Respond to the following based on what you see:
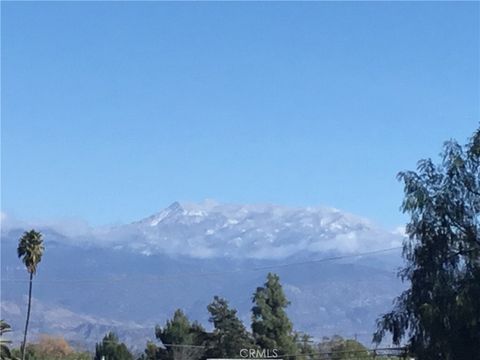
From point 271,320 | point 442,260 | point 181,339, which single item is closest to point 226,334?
point 271,320

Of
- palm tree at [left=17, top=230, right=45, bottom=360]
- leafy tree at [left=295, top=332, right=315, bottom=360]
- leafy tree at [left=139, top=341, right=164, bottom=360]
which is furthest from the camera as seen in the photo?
leafy tree at [left=139, top=341, right=164, bottom=360]

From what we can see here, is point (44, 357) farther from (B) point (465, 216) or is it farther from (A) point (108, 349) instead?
(B) point (465, 216)

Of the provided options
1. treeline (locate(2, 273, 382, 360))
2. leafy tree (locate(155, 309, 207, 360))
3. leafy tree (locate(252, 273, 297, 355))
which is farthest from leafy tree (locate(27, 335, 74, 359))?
leafy tree (locate(252, 273, 297, 355))

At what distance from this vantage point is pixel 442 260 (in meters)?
43.9

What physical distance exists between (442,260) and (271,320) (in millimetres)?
83902

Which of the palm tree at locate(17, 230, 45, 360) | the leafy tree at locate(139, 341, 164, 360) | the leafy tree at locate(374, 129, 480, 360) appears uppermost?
the palm tree at locate(17, 230, 45, 360)

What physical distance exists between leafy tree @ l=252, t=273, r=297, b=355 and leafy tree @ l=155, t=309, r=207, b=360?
8815 millimetres

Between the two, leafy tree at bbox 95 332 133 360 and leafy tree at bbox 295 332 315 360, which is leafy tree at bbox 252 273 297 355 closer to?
leafy tree at bbox 295 332 315 360

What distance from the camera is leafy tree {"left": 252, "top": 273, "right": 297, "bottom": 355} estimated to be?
126188mm

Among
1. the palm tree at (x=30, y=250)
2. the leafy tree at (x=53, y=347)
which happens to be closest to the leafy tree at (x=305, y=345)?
the leafy tree at (x=53, y=347)

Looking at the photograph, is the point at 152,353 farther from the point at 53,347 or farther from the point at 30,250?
the point at 30,250

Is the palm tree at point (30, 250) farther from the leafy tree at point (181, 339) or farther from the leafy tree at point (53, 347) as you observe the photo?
the leafy tree at point (53, 347)

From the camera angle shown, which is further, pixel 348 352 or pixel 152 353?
pixel 152 353

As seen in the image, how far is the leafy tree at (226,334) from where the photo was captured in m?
126
